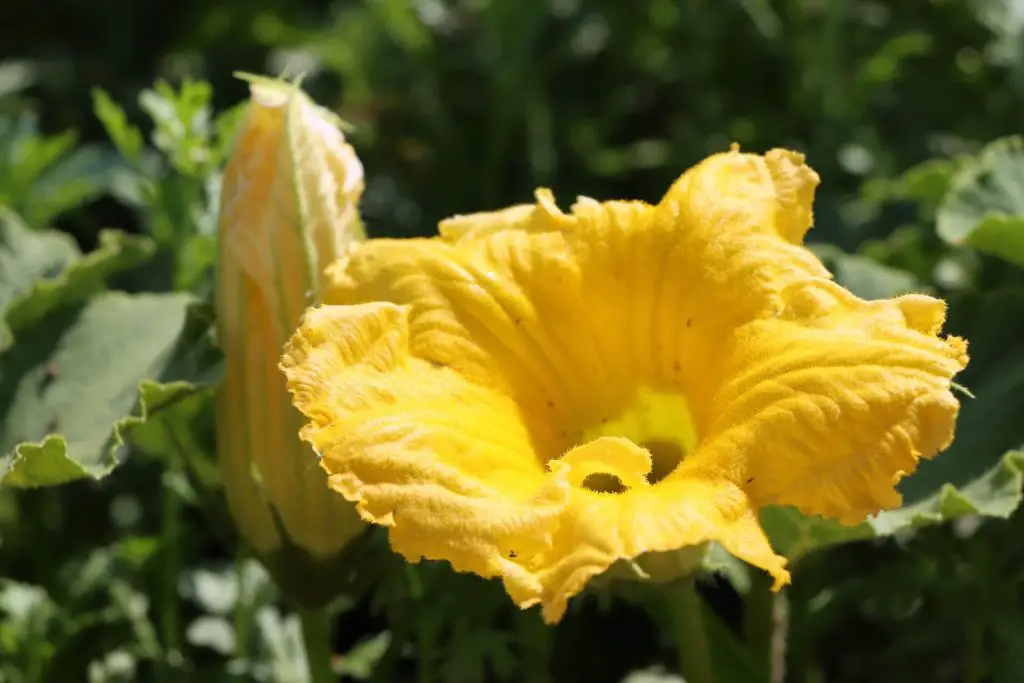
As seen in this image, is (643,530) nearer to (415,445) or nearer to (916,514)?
(415,445)

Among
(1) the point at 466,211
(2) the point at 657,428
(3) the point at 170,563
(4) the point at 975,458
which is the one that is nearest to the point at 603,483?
(2) the point at 657,428

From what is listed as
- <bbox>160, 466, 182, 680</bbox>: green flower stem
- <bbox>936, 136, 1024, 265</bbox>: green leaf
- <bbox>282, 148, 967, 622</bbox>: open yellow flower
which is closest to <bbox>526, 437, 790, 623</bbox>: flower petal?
<bbox>282, 148, 967, 622</bbox>: open yellow flower

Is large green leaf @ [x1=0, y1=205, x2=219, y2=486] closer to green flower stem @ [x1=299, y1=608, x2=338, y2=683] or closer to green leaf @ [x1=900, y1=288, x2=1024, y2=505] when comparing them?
green flower stem @ [x1=299, y1=608, x2=338, y2=683]

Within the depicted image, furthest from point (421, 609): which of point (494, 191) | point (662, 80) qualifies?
point (662, 80)

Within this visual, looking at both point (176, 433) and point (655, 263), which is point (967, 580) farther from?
point (176, 433)

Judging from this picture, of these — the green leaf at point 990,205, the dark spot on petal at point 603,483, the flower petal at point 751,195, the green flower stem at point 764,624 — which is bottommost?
the green flower stem at point 764,624

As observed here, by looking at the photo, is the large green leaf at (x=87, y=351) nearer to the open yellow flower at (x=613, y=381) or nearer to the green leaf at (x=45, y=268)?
the green leaf at (x=45, y=268)

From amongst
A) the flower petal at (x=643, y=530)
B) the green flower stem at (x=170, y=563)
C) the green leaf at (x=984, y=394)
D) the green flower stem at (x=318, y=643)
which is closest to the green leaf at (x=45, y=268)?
the green flower stem at (x=170, y=563)
